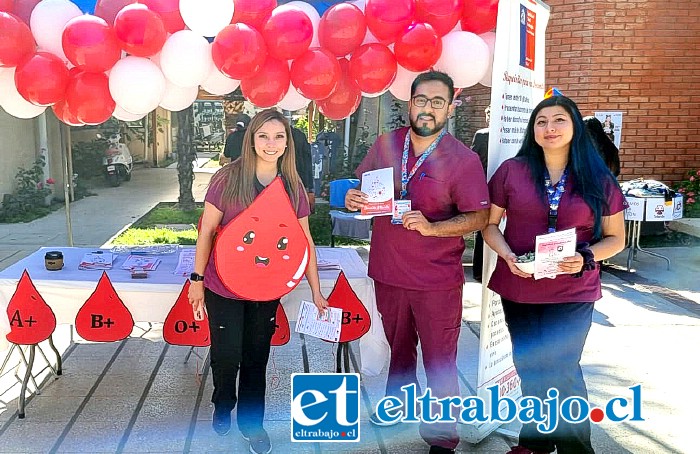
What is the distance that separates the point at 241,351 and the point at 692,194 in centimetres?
745

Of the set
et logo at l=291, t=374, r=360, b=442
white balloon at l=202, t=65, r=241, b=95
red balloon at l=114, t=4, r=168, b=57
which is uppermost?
red balloon at l=114, t=4, r=168, b=57

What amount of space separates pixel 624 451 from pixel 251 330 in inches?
80.3

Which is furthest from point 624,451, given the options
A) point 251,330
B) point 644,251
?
point 644,251

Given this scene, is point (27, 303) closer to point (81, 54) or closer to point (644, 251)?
point (81, 54)

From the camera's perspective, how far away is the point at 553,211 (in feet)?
8.51

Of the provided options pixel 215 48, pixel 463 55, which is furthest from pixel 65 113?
pixel 463 55

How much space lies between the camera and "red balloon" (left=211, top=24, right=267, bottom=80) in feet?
9.94

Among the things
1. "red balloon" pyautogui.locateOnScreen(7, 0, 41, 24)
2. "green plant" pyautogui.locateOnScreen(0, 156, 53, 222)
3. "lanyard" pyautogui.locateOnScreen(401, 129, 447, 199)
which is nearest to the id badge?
"lanyard" pyautogui.locateOnScreen(401, 129, 447, 199)

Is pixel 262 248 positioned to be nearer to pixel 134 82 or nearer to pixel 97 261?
pixel 134 82

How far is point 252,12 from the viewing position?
10.4 ft

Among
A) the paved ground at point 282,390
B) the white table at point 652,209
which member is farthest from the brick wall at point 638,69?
the paved ground at point 282,390

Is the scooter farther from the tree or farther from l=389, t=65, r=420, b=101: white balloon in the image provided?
l=389, t=65, r=420, b=101: white balloon

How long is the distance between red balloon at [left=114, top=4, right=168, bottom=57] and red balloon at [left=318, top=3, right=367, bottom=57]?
2.80 ft

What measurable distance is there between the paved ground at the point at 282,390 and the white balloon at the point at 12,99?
170 cm
